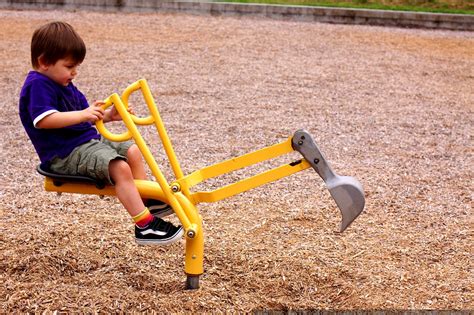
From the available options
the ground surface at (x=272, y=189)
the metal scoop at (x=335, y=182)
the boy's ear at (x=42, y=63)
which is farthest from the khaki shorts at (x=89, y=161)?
the metal scoop at (x=335, y=182)

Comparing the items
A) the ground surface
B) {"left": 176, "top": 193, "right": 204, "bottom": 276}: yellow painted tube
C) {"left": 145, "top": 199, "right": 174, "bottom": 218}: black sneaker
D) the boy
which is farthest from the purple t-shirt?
the ground surface

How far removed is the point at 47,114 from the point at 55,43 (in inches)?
11.9

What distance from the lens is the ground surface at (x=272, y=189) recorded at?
12.1ft

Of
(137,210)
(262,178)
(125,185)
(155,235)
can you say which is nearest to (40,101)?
(125,185)

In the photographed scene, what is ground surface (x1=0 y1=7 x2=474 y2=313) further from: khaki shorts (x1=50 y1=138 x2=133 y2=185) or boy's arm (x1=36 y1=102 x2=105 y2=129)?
boy's arm (x1=36 y1=102 x2=105 y2=129)

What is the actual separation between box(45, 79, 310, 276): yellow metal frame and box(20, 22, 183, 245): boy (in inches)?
3.0

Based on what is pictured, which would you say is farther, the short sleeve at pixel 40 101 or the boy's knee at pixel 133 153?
the boy's knee at pixel 133 153

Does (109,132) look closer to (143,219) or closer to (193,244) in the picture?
(143,219)

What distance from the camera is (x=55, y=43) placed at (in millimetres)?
3234

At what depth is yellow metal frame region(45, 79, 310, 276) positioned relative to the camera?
3.27 meters

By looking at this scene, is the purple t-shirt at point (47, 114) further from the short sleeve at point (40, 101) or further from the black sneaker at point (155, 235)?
the black sneaker at point (155, 235)

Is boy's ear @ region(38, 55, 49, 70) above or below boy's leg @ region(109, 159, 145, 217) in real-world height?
above

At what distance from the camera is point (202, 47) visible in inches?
427

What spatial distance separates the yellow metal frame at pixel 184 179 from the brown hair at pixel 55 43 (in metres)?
0.27
